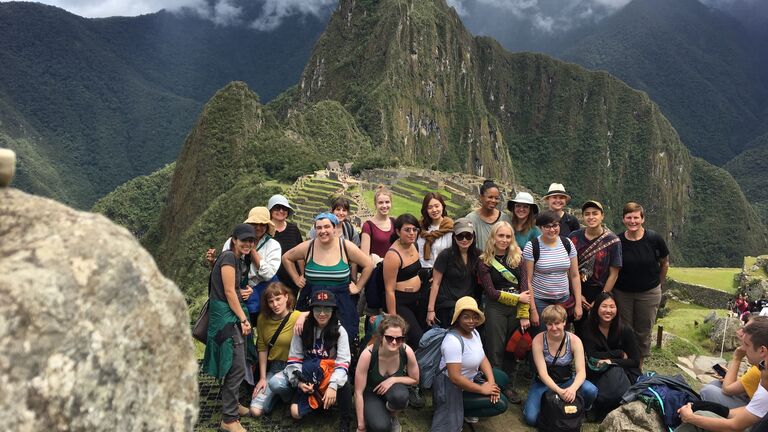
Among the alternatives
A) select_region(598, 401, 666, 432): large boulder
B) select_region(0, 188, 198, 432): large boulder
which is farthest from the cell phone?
select_region(0, 188, 198, 432): large boulder

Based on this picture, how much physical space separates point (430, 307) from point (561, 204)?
→ 2437 mm

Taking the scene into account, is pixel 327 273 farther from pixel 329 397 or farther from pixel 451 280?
pixel 451 280

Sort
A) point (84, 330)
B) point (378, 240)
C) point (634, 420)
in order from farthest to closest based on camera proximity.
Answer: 1. point (378, 240)
2. point (634, 420)
3. point (84, 330)

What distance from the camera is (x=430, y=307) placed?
5785 mm

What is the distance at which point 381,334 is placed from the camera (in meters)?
4.88

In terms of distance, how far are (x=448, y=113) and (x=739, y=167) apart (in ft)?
392

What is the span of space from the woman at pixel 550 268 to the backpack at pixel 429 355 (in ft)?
3.97

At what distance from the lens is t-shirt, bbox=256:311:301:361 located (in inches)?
217

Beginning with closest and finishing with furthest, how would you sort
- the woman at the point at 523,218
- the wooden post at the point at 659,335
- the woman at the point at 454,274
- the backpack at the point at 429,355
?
the backpack at the point at 429,355, the woman at the point at 454,274, the woman at the point at 523,218, the wooden post at the point at 659,335

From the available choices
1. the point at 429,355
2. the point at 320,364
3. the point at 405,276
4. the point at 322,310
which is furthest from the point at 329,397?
the point at 405,276

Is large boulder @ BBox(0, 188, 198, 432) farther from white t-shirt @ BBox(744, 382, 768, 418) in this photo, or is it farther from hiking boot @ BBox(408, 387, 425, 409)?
white t-shirt @ BBox(744, 382, 768, 418)

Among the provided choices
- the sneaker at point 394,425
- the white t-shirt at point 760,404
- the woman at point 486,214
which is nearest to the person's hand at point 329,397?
the sneaker at point 394,425

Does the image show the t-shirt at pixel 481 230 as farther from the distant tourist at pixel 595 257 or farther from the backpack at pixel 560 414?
the backpack at pixel 560 414

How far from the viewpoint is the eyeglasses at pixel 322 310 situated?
5059mm
